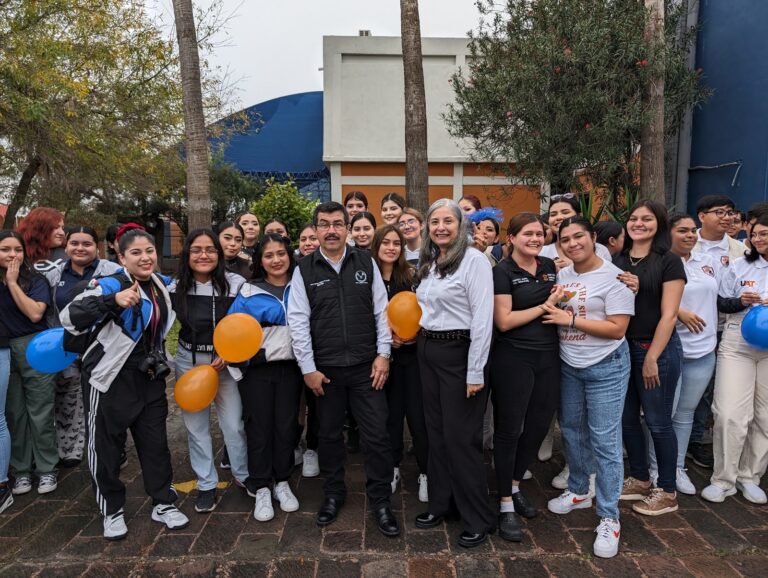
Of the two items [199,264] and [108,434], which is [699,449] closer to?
[199,264]

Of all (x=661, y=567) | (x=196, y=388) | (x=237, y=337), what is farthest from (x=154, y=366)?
(x=661, y=567)

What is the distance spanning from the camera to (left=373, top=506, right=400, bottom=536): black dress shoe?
310cm

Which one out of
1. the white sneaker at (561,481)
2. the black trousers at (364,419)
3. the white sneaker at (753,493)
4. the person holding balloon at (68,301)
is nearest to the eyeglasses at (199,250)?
the person holding balloon at (68,301)

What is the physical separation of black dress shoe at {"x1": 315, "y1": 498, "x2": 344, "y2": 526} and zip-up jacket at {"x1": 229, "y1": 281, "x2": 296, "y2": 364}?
3.25 feet

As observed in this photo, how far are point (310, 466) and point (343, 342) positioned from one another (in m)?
1.36

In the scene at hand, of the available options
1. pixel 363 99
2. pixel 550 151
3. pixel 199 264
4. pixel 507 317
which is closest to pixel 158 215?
pixel 363 99

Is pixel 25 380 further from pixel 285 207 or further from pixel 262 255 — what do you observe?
pixel 285 207

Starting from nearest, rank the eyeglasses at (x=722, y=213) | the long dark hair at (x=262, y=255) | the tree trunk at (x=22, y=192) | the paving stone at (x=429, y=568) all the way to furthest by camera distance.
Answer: the paving stone at (x=429, y=568) → the long dark hair at (x=262, y=255) → the eyeglasses at (x=722, y=213) → the tree trunk at (x=22, y=192)

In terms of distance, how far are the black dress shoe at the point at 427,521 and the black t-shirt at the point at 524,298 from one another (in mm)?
1230

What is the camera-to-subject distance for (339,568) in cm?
281

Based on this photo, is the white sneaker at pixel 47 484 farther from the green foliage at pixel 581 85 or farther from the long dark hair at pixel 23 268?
the green foliage at pixel 581 85

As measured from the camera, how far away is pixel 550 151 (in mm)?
7754

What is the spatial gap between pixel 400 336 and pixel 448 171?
12878mm

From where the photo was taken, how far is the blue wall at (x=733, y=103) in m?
6.35
